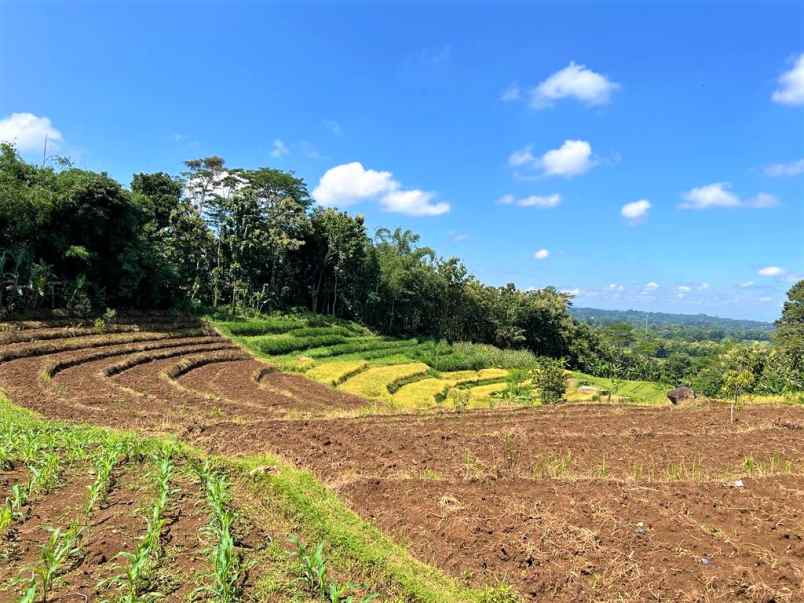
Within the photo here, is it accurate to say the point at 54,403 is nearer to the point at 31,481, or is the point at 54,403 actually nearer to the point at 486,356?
the point at 31,481

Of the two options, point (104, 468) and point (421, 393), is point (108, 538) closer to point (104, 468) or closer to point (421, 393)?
point (104, 468)

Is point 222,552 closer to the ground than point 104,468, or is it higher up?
higher up

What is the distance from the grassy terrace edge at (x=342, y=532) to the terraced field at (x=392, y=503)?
33 millimetres

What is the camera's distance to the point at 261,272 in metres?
46.4

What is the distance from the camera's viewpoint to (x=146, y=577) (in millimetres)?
5281

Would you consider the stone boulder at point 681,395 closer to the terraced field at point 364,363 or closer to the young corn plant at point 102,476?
the terraced field at point 364,363

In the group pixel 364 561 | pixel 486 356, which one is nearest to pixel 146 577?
pixel 364 561

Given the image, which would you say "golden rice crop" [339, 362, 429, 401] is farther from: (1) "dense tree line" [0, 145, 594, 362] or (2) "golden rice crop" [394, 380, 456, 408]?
(1) "dense tree line" [0, 145, 594, 362]

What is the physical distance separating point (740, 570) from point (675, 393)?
22.7m

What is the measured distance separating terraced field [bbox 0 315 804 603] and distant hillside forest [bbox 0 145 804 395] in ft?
40.2

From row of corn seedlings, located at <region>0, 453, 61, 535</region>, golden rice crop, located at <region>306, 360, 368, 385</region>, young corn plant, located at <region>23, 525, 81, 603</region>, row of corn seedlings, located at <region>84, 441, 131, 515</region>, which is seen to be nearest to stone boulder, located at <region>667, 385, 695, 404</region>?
golden rice crop, located at <region>306, 360, 368, 385</region>

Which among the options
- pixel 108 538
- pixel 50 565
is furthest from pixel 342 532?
pixel 50 565

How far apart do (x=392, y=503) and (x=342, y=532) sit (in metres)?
1.37

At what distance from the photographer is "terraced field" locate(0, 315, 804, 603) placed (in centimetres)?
588
